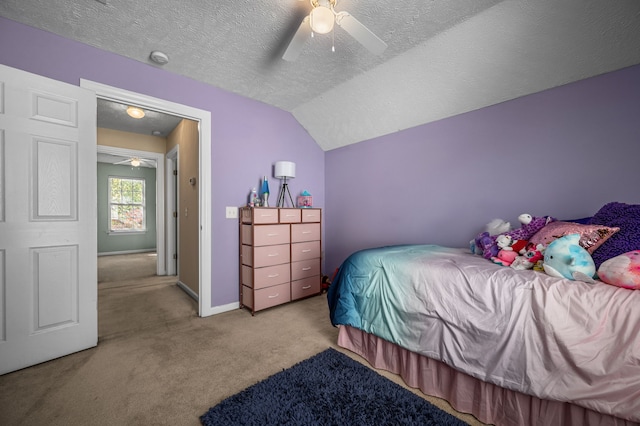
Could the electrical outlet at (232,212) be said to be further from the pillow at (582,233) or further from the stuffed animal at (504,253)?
the pillow at (582,233)

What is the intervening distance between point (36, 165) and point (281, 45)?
201 cm

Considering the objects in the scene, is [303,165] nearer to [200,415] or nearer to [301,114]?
[301,114]

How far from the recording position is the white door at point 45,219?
5.58 feet

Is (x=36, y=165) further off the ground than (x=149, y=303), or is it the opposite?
(x=36, y=165)

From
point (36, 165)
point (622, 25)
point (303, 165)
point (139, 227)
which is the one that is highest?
point (622, 25)

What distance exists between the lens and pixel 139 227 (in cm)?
718

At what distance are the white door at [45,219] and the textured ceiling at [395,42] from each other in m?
0.60

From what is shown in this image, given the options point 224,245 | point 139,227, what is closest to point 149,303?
point 224,245

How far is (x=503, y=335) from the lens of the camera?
1212mm

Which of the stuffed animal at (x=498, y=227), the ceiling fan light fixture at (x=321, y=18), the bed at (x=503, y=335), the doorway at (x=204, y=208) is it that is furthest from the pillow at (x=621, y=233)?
the doorway at (x=204, y=208)

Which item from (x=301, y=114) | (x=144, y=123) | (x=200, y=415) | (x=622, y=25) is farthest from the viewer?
(x=144, y=123)

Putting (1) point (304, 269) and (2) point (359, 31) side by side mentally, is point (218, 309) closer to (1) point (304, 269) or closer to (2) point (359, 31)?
(1) point (304, 269)

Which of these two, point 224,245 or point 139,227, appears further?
point 139,227

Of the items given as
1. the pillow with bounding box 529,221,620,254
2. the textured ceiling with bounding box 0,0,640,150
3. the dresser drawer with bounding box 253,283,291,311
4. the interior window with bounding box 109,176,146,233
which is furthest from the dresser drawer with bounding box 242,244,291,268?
the interior window with bounding box 109,176,146,233
